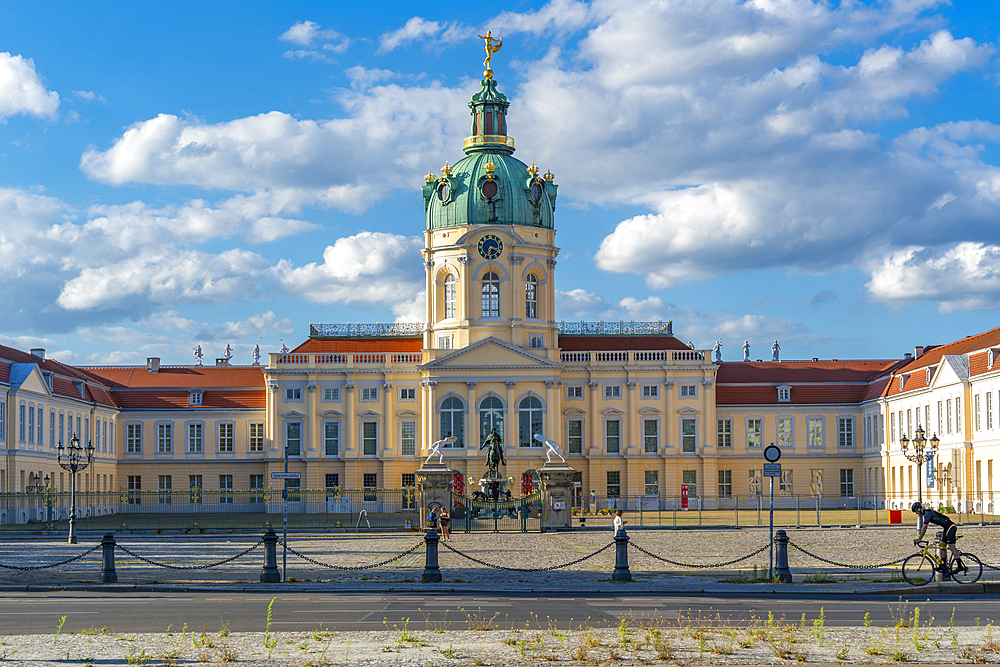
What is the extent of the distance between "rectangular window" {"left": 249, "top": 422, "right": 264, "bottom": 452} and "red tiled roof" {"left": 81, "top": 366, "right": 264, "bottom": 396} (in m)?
2.95

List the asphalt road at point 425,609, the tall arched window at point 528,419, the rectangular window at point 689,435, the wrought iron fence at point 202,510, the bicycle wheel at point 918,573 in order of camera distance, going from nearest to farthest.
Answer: the asphalt road at point 425,609 < the bicycle wheel at point 918,573 < the wrought iron fence at point 202,510 < the tall arched window at point 528,419 < the rectangular window at point 689,435

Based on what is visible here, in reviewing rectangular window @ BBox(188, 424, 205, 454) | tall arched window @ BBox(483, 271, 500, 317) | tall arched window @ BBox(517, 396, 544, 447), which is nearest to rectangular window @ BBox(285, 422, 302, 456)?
rectangular window @ BBox(188, 424, 205, 454)

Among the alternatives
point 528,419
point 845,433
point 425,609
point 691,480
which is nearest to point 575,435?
point 528,419

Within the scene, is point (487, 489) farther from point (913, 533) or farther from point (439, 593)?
point (439, 593)

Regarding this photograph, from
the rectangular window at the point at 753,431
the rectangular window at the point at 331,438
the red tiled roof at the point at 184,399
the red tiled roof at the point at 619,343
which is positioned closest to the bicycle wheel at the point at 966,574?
the rectangular window at the point at 753,431

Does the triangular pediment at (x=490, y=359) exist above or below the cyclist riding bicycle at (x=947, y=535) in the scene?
above

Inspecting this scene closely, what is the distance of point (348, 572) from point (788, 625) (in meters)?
15.3

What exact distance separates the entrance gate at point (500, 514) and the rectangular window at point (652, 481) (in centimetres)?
3474

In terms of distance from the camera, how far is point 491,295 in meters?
91.2

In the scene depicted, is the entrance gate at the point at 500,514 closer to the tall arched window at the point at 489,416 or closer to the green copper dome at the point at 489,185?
the tall arched window at the point at 489,416

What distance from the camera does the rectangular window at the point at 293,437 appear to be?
92.2 m

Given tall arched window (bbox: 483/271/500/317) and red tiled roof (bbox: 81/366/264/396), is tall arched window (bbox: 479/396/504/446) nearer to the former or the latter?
tall arched window (bbox: 483/271/500/317)

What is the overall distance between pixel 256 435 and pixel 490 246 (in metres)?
23.2

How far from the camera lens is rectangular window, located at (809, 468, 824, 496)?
93.8 meters
